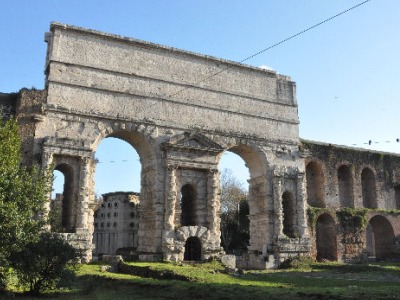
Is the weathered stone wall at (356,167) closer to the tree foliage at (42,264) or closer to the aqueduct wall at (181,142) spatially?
the aqueduct wall at (181,142)

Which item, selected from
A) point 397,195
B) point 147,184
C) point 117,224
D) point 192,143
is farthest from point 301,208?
point 117,224

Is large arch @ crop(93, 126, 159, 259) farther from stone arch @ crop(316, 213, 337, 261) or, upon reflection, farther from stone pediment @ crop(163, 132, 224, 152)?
stone arch @ crop(316, 213, 337, 261)

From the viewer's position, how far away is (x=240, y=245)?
122 feet

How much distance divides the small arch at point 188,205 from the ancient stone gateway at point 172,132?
0.20 feet

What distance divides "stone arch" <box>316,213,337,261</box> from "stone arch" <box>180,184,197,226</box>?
9100mm

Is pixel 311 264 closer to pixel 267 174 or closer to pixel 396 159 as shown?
pixel 267 174

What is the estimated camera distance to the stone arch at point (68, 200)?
19047 millimetres

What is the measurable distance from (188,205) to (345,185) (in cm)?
1200

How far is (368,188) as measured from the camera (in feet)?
97.9

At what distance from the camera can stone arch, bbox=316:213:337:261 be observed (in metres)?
26.5

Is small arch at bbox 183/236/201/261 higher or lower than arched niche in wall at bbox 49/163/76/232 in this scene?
lower

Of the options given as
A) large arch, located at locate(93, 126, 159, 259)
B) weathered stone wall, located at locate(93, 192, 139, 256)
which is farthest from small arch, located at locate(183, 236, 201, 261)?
weathered stone wall, located at locate(93, 192, 139, 256)

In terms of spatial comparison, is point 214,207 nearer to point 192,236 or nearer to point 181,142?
point 192,236

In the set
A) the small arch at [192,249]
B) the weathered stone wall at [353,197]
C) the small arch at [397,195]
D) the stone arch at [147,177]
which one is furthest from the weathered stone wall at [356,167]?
the stone arch at [147,177]
